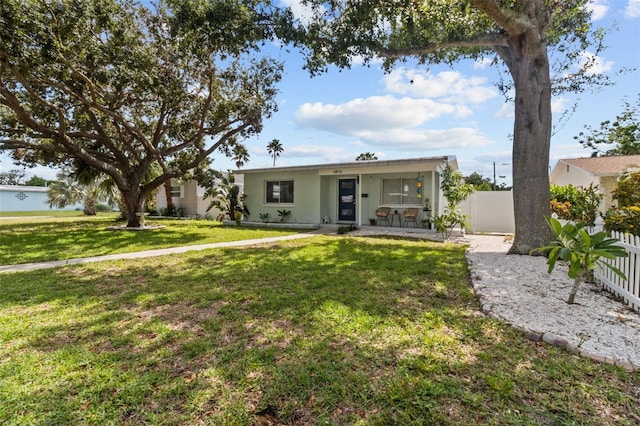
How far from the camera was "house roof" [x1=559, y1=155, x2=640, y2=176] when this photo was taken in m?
12.8

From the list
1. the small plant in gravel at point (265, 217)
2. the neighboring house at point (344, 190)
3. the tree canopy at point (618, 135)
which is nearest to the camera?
the neighboring house at point (344, 190)

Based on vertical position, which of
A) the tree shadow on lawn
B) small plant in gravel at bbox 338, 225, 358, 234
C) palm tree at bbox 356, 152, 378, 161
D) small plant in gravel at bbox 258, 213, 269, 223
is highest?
palm tree at bbox 356, 152, 378, 161

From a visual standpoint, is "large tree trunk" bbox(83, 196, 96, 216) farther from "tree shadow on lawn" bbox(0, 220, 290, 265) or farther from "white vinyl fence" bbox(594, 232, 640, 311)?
"white vinyl fence" bbox(594, 232, 640, 311)

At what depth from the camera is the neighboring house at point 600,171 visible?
12.8 metres

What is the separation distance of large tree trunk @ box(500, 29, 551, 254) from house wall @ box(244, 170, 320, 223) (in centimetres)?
865

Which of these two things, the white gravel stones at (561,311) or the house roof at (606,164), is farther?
the house roof at (606,164)

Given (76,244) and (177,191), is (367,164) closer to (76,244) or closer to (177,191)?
(76,244)

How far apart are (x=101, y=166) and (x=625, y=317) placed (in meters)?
15.9

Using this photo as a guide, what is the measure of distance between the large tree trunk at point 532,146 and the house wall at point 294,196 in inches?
340

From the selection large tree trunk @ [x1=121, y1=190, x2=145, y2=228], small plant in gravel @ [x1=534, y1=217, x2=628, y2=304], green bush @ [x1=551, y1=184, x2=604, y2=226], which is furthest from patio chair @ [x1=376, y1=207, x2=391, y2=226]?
large tree trunk @ [x1=121, y1=190, x2=145, y2=228]

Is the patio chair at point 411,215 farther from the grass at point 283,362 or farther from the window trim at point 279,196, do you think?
the grass at point 283,362

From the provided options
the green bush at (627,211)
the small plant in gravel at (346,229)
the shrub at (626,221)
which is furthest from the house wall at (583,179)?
the small plant in gravel at (346,229)

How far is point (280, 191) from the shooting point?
16359mm

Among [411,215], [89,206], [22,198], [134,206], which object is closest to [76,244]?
[134,206]
